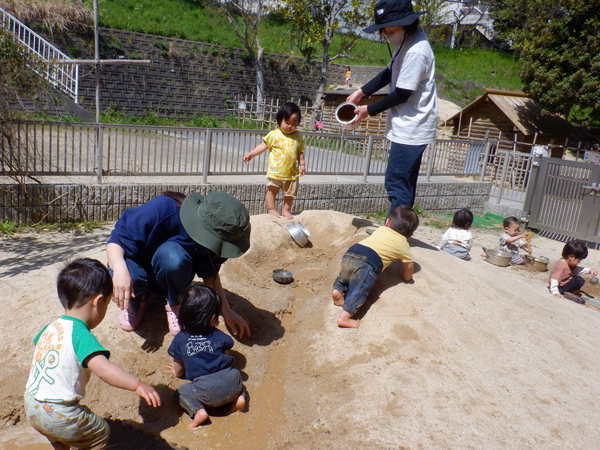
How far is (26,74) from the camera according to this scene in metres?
6.50

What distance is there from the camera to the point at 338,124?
22.9 metres

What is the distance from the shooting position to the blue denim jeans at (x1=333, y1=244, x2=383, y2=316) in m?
4.07

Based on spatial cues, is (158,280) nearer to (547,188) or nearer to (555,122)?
(547,188)

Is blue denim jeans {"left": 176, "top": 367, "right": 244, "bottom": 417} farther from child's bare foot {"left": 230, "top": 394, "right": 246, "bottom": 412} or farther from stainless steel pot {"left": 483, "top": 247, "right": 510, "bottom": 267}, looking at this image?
stainless steel pot {"left": 483, "top": 247, "right": 510, "bottom": 267}

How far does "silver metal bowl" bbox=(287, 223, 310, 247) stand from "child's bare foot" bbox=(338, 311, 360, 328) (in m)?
1.98

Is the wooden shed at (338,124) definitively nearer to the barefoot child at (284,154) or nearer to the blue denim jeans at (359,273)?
the barefoot child at (284,154)

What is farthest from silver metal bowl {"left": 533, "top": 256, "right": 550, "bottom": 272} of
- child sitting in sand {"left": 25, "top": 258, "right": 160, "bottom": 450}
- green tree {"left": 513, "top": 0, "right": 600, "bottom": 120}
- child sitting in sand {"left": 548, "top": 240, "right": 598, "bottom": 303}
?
green tree {"left": 513, "top": 0, "right": 600, "bottom": 120}

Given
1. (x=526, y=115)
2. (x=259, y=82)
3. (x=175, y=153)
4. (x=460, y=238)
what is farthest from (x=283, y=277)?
(x=259, y=82)

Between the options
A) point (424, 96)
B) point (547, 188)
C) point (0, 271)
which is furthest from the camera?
point (547, 188)

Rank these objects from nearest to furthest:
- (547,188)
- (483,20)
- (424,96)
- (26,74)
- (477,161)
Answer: (424,96) → (26,74) → (547,188) → (477,161) → (483,20)

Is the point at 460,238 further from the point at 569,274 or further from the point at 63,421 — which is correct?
the point at 63,421

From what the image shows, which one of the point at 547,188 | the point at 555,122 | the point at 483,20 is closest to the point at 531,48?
the point at 555,122

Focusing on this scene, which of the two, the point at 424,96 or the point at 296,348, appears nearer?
the point at 296,348

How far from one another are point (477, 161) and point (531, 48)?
11007mm
